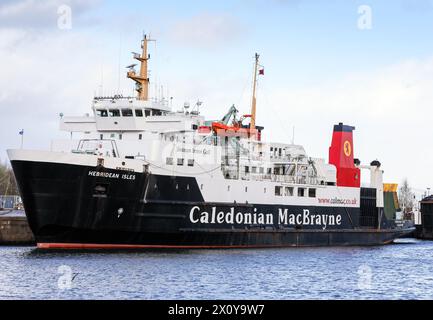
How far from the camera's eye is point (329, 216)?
154ft

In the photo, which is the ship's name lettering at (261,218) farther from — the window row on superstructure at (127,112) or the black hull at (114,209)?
the window row on superstructure at (127,112)

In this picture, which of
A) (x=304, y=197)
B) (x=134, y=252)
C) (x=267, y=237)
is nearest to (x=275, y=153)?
(x=304, y=197)

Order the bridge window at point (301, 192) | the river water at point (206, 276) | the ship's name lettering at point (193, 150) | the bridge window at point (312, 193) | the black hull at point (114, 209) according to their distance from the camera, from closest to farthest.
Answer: the river water at point (206, 276) → the black hull at point (114, 209) → the ship's name lettering at point (193, 150) → the bridge window at point (301, 192) → the bridge window at point (312, 193)

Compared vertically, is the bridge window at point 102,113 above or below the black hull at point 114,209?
above

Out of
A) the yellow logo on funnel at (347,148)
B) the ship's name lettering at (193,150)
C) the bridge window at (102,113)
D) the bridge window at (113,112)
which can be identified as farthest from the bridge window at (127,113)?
the yellow logo on funnel at (347,148)

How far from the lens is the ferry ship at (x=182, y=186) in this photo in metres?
35.2

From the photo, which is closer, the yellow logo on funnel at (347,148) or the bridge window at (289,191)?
the bridge window at (289,191)

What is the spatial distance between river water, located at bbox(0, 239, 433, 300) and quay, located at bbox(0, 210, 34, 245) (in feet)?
15.3

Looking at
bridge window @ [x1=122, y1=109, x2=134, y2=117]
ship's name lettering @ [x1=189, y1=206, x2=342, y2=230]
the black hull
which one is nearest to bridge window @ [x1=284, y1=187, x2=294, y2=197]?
ship's name lettering @ [x1=189, y1=206, x2=342, y2=230]

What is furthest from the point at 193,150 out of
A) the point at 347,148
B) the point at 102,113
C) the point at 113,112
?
the point at 347,148

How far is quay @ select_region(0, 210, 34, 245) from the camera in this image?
43.8 m

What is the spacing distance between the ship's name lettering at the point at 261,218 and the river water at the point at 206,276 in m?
1.86

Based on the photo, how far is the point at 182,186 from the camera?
125ft

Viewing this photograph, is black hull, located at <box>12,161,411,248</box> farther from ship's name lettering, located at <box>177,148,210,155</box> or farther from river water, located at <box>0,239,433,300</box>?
ship's name lettering, located at <box>177,148,210,155</box>
